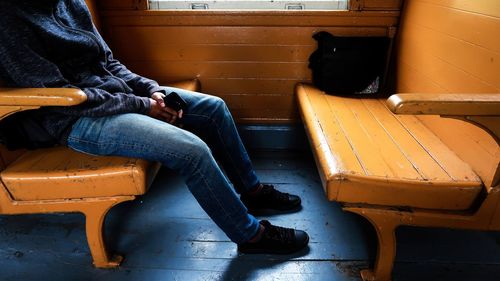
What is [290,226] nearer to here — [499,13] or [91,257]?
[91,257]

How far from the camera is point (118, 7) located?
2.31 metres

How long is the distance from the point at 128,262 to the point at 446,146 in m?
1.64

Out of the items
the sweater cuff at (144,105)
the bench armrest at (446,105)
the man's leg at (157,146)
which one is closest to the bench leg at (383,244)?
the bench armrest at (446,105)

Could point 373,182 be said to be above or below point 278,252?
above

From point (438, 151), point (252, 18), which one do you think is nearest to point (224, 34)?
point (252, 18)

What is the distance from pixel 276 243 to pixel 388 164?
0.65 meters

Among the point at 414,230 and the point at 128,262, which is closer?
the point at 128,262

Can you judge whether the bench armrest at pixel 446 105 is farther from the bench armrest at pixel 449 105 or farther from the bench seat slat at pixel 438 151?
the bench seat slat at pixel 438 151

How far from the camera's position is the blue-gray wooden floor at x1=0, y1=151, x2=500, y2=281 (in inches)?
63.2

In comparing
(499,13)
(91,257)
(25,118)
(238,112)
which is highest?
(499,13)

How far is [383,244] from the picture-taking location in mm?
1457

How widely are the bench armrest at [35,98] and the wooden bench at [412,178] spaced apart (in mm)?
991

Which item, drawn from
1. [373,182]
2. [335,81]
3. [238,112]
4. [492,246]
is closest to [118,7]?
[238,112]

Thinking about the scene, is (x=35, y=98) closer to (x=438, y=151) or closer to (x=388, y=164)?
(x=388, y=164)
